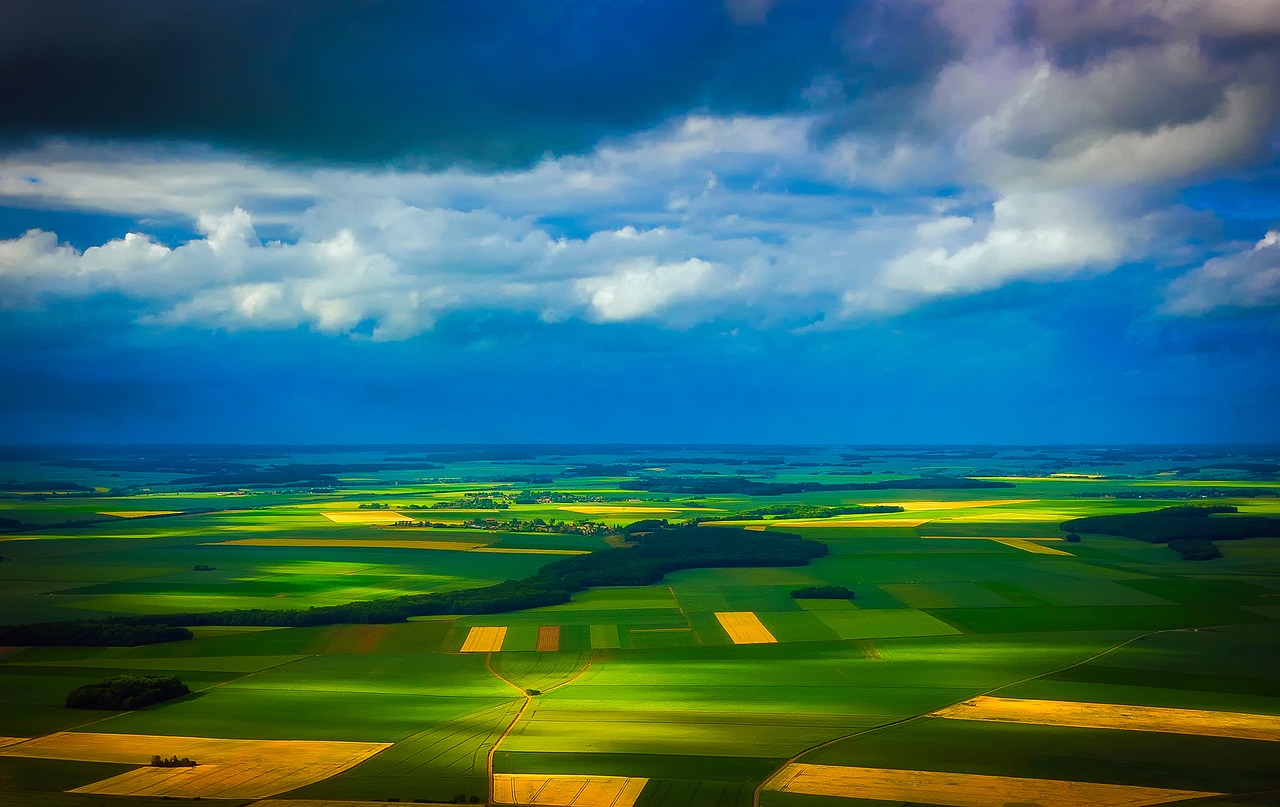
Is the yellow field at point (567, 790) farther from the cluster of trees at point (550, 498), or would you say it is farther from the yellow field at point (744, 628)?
the cluster of trees at point (550, 498)

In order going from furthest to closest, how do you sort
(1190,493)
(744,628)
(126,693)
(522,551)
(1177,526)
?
(1190,493) → (1177,526) → (522,551) → (744,628) → (126,693)

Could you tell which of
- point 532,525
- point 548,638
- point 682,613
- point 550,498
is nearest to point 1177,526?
point 682,613

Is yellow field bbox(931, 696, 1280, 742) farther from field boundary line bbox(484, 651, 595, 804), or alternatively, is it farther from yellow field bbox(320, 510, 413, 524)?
yellow field bbox(320, 510, 413, 524)

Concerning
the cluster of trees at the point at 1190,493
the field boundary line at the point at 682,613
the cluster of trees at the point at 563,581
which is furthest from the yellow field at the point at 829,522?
the cluster of trees at the point at 1190,493

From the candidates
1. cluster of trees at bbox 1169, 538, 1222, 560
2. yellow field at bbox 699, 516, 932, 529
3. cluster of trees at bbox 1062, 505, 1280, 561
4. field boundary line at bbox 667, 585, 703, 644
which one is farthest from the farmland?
yellow field at bbox 699, 516, 932, 529

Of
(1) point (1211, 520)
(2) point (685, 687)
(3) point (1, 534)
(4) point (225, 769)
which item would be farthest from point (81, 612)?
(1) point (1211, 520)

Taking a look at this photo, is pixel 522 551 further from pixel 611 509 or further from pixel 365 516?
pixel 611 509
